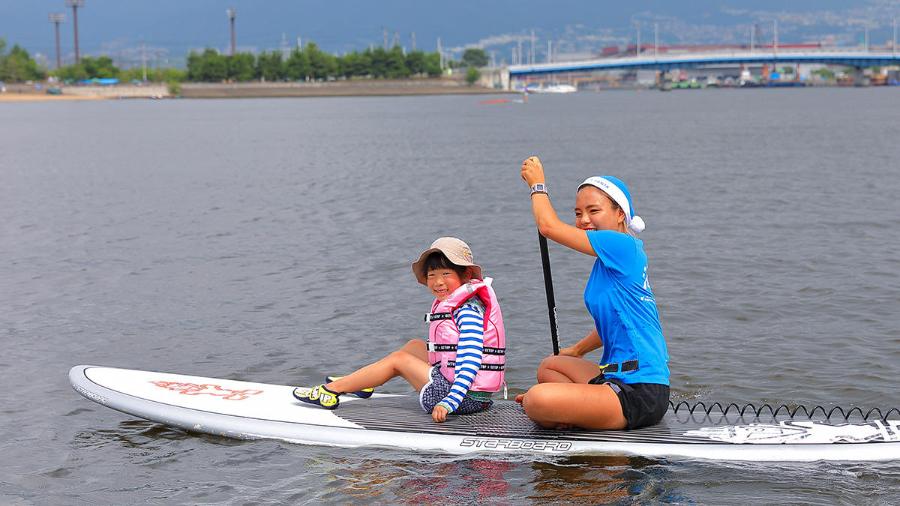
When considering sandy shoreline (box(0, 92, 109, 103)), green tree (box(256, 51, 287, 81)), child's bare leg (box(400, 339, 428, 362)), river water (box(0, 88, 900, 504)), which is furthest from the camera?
green tree (box(256, 51, 287, 81))

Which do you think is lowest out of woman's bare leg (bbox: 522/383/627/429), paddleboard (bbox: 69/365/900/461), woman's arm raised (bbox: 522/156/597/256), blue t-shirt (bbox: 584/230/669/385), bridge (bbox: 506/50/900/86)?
paddleboard (bbox: 69/365/900/461)

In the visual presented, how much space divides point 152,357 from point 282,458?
4.62 m

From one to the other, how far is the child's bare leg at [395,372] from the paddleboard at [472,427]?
0.92ft

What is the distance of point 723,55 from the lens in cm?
18800

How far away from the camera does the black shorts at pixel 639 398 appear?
781 cm

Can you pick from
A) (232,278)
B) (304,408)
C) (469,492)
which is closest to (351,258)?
(232,278)

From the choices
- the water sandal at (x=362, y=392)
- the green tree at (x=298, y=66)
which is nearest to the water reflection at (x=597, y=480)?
the water sandal at (x=362, y=392)

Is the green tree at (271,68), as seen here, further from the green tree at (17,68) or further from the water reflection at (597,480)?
the water reflection at (597,480)

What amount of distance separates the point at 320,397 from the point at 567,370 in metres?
2.13

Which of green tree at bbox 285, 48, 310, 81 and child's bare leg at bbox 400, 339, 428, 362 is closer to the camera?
child's bare leg at bbox 400, 339, 428, 362

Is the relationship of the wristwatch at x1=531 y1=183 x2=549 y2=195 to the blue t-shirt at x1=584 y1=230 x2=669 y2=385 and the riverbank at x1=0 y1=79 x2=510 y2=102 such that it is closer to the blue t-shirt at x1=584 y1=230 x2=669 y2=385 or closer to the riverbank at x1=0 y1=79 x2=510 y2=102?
the blue t-shirt at x1=584 y1=230 x2=669 y2=385

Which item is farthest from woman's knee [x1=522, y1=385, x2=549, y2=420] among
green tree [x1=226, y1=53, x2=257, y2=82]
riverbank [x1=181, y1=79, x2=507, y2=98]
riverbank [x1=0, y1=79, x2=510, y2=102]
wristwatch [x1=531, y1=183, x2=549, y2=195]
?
green tree [x1=226, y1=53, x2=257, y2=82]

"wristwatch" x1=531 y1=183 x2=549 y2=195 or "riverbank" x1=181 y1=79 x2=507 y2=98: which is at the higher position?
"riverbank" x1=181 y1=79 x2=507 y2=98

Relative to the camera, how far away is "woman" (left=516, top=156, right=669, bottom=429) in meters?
7.45
